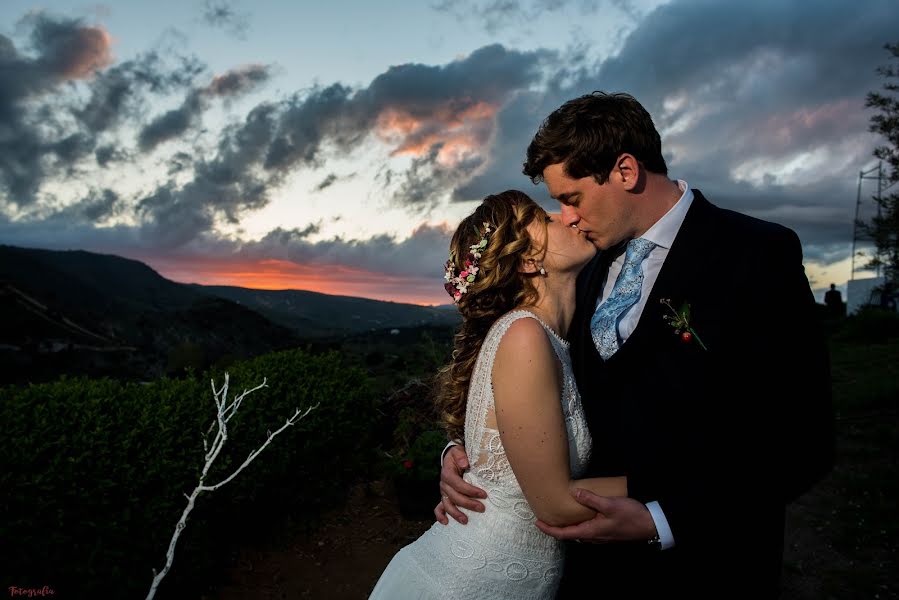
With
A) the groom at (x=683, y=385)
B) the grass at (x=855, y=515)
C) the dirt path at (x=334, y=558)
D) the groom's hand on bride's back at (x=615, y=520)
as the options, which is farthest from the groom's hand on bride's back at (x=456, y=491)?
the grass at (x=855, y=515)

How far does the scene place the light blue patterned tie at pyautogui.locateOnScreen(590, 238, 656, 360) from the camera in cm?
282

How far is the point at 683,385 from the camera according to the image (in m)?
2.35

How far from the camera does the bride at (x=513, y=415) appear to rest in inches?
90.4

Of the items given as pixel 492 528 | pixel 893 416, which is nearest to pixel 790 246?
pixel 492 528

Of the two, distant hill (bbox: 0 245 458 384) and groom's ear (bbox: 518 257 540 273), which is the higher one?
groom's ear (bbox: 518 257 540 273)

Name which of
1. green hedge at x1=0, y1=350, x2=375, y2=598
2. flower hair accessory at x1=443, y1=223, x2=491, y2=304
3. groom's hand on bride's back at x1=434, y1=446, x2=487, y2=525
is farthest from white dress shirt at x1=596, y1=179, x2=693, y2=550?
green hedge at x1=0, y1=350, x2=375, y2=598

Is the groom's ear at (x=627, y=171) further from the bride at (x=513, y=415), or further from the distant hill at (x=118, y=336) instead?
the distant hill at (x=118, y=336)

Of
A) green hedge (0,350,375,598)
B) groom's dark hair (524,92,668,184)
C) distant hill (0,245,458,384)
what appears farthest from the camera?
distant hill (0,245,458,384)

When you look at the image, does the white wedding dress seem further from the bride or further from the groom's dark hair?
the groom's dark hair

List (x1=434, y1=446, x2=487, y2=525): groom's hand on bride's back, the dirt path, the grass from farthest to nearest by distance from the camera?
the dirt path
the grass
(x1=434, y1=446, x2=487, y2=525): groom's hand on bride's back

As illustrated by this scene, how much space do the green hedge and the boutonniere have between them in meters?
4.53

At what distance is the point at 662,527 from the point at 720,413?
1.64 feet

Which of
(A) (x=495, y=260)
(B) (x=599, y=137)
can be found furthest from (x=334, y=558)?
(B) (x=599, y=137)

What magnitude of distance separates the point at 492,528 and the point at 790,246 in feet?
5.65
